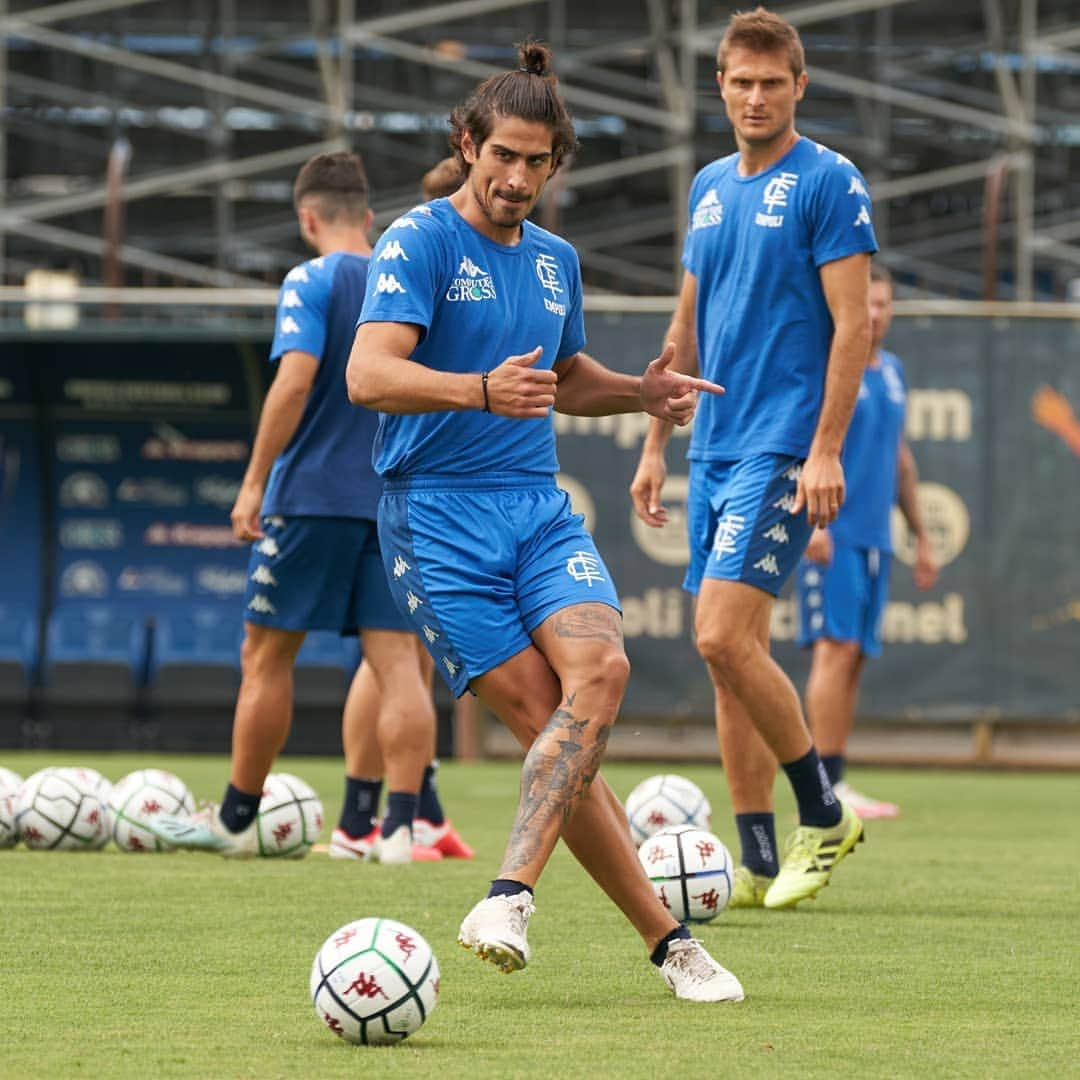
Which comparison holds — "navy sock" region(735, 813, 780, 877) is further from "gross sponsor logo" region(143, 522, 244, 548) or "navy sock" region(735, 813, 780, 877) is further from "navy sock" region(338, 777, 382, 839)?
"gross sponsor logo" region(143, 522, 244, 548)

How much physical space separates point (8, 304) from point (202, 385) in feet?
6.19

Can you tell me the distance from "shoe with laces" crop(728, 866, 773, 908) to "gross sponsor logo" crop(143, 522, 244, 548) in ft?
36.4

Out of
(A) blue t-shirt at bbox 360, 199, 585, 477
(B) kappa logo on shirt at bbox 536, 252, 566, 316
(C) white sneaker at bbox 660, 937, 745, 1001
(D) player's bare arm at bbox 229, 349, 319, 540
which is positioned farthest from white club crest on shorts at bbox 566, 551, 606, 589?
(D) player's bare arm at bbox 229, 349, 319, 540

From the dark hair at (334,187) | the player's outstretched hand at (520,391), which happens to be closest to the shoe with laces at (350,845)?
the dark hair at (334,187)

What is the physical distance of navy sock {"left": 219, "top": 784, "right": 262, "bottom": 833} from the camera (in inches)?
312

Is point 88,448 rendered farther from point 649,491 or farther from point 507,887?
point 507,887

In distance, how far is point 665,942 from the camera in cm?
489

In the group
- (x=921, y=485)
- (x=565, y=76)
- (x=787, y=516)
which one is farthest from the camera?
(x=565, y=76)

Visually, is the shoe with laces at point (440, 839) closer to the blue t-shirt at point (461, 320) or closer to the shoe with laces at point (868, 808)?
the shoe with laces at point (868, 808)

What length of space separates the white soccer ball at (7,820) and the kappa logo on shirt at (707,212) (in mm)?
3419

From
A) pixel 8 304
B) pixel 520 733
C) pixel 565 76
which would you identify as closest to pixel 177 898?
pixel 520 733

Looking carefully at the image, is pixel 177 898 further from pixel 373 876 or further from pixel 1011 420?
pixel 1011 420

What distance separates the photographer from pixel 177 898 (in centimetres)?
673

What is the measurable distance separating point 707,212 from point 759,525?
106 cm
